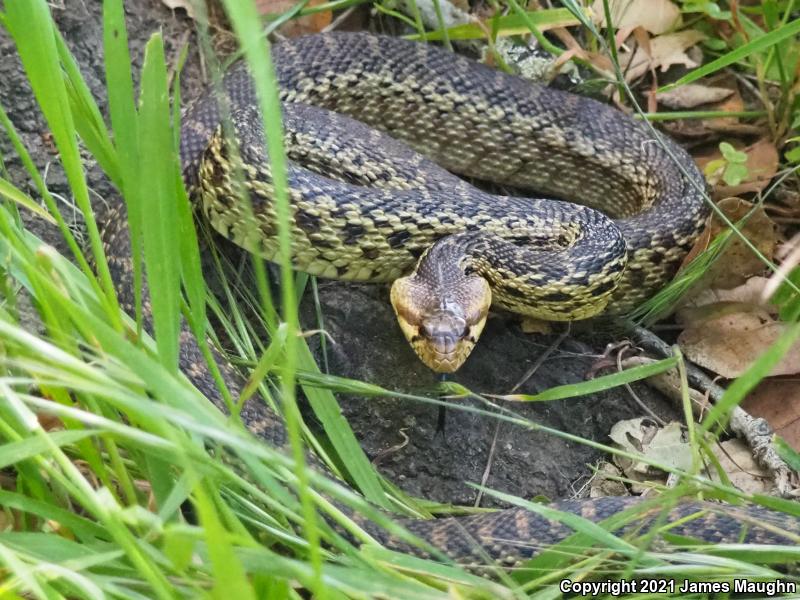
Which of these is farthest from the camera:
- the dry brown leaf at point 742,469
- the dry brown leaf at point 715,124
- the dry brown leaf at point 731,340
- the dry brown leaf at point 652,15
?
the dry brown leaf at point 652,15

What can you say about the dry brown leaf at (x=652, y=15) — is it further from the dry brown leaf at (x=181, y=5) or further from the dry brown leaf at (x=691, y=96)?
the dry brown leaf at (x=181, y=5)

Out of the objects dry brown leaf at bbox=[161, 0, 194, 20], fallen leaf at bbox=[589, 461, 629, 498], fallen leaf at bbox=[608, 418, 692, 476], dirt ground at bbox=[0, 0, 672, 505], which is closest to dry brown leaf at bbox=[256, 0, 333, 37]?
dry brown leaf at bbox=[161, 0, 194, 20]

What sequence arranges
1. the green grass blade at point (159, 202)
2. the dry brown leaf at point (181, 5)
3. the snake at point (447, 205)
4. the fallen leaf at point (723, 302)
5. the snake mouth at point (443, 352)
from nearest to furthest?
the green grass blade at point (159, 202) < the snake at point (447, 205) < the snake mouth at point (443, 352) < the fallen leaf at point (723, 302) < the dry brown leaf at point (181, 5)

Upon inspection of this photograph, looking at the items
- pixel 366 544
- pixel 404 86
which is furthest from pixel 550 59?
pixel 366 544

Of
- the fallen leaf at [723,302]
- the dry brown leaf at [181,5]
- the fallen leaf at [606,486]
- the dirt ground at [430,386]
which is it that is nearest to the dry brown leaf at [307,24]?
the dry brown leaf at [181,5]

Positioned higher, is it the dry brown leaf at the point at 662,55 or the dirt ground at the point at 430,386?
the dry brown leaf at the point at 662,55

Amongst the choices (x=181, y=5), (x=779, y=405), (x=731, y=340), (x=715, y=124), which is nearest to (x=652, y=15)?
(x=715, y=124)
